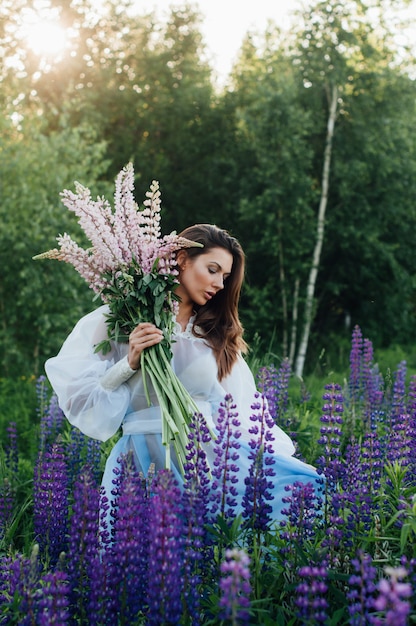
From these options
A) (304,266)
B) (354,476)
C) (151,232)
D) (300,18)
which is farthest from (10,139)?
(354,476)

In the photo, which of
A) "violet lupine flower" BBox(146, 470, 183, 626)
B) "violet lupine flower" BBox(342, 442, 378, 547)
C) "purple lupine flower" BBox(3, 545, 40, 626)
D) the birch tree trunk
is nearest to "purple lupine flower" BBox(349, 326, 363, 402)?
"violet lupine flower" BBox(342, 442, 378, 547)

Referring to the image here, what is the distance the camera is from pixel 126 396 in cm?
340

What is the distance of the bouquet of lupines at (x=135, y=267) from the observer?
127 inches

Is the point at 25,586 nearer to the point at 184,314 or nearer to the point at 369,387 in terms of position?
the point at 184,314

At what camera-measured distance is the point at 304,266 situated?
680 inches

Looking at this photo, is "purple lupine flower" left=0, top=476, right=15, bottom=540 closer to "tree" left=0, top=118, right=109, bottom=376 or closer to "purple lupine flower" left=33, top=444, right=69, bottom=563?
"purple lupine flower" left=33, top=444, right=69, bottom=563

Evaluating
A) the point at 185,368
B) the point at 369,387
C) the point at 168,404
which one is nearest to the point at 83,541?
the point at 168,404

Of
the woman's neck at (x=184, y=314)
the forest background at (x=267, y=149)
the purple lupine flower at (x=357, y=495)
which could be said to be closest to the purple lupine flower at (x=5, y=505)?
the woman's neck at (x=184, y=314)

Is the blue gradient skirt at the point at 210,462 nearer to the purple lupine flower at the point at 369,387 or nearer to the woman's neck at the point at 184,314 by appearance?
the woman's neck at the point at 184,314

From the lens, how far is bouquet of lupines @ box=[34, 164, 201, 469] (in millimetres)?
3236

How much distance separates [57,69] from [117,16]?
286 cm

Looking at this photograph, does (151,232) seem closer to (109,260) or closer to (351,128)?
(109,260)

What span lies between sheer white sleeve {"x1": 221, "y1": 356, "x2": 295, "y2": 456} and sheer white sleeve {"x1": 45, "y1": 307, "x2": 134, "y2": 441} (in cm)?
66

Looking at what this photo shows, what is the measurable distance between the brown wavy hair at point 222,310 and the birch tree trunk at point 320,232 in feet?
43.1
